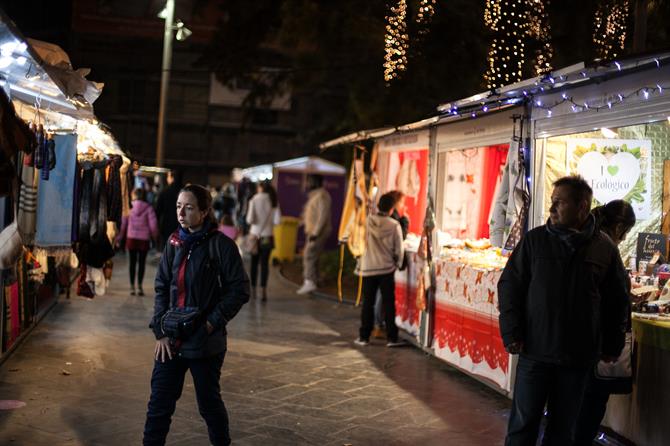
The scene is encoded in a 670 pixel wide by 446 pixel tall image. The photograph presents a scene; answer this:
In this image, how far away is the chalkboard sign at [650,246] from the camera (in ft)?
24.9

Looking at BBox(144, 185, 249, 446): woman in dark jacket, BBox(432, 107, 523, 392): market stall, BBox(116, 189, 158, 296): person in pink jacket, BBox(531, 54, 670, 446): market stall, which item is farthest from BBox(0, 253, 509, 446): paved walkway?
BBox(116, 189, 158, 296): person in pink jacket

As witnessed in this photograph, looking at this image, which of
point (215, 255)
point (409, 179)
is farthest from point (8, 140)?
point (409, 179)

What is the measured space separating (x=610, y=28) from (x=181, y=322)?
7.23 meters

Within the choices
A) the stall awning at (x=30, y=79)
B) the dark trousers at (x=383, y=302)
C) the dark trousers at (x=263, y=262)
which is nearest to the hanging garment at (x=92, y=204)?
the stall awning at (x=30, y=79)

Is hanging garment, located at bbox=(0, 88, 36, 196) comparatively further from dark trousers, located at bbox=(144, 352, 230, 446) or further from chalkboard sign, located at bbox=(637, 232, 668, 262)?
chalkboard sign, located at bbox=(637, 232, 668, 262)

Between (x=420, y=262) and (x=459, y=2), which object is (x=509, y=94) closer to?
(x=420, y=262)

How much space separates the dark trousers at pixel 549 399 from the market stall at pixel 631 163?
1.30 metres

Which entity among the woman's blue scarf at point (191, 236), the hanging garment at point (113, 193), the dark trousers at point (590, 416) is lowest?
the dark trousers at point (590, 416)

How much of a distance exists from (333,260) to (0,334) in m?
12.4

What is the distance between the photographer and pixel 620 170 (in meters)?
8.38

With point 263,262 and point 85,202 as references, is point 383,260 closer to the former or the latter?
point 85,202

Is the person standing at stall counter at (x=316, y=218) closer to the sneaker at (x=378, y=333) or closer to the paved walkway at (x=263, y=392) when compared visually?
the paved walkway at (x=263, y=392)

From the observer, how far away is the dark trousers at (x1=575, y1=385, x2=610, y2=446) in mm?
5711

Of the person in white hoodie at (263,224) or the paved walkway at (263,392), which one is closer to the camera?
the paved walkway at (263,392)
